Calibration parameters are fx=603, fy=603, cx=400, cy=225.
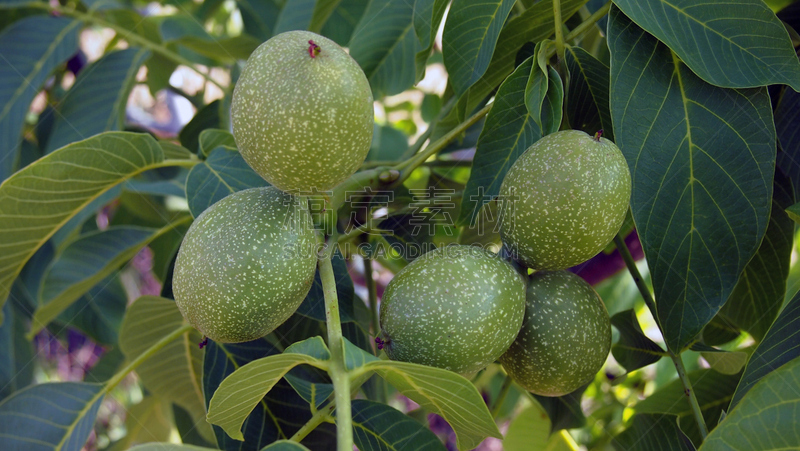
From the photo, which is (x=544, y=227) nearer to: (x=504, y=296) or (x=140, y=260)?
(x=504, y=296)

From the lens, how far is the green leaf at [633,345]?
2.97 ft

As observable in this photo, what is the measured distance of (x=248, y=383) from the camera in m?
0.64

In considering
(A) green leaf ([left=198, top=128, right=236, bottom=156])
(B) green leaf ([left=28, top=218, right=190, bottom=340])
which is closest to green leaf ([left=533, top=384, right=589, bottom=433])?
(A) green leaf ([left=198, top=128, right=236, bottom=156])

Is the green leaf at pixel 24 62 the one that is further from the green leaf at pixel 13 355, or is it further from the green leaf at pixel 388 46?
the green leaf at pixel 388 46

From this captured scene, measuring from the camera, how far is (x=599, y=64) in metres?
0.83

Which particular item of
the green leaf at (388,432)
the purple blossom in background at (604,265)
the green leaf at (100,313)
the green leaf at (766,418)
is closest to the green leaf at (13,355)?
the green leaf at (100,313)

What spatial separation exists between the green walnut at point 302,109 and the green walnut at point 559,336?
12.3 inches

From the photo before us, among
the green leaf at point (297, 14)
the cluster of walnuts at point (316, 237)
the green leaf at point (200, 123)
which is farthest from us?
the green leaf at point (200, 123)

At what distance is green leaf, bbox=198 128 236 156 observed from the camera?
38.8 inches

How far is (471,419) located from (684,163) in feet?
1.33

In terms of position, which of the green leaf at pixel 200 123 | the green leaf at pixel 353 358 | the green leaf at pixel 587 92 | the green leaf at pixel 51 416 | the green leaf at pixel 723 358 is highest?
the green leaf at pixel 587 92

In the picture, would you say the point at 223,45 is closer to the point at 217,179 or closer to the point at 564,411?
the point at 217,179

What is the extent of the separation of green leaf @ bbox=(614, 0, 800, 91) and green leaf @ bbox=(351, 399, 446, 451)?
0.56 metres

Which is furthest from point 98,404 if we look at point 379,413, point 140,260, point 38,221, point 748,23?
point 140,260
